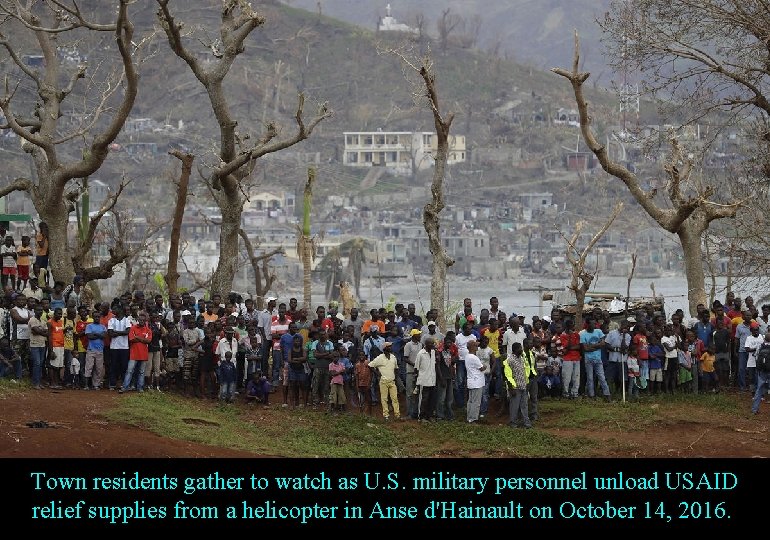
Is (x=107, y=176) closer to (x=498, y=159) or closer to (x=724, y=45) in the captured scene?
(x=498, y=159)

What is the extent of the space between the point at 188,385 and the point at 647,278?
111 metres

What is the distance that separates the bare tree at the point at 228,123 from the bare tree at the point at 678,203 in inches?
223

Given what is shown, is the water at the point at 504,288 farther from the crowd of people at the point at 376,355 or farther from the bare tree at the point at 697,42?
the crowd of people at the point at 376,355

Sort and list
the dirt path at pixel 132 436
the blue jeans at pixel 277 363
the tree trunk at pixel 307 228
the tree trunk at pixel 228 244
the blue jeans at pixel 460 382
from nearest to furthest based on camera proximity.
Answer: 1. the dirt path at pixel 132 436
2. the blue jeans at pixel 460 382
3. the blue jeans at pixel 277 363
4. the tree trunk at pixel 228 244
5. the tree trunk at pixel 307 228

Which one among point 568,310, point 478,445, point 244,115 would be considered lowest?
point 478,445

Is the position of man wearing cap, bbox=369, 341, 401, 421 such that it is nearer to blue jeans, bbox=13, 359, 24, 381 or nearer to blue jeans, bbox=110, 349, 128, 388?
blue jeans, bbox=110, 349, 128, 388

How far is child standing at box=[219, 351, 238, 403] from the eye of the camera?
22.4 meters

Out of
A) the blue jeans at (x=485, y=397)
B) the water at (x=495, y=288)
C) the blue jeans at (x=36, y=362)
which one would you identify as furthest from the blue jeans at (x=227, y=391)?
the water at (x=495, y=288)

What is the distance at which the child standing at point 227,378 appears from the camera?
2238cm

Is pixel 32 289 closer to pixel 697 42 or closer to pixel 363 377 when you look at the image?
pixel 363 377

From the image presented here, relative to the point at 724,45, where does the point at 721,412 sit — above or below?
below

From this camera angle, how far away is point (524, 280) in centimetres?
13712

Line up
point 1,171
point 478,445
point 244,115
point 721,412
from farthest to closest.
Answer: point 244,115
point 1,171
point 721,412
point 478,445
